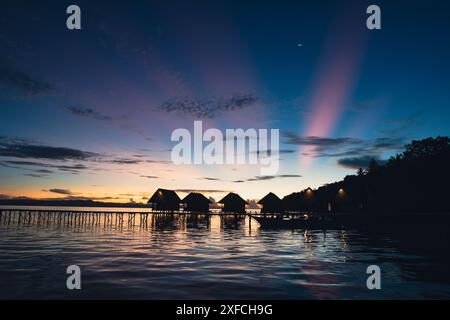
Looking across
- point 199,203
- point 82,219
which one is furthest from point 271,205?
point 82,219

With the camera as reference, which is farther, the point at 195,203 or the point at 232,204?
the point at 195,203

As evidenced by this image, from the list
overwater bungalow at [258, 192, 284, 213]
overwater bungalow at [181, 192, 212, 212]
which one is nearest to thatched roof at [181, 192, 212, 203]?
overwater bungalow at [181, 192, 212, 212]

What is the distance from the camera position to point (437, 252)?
2681cm

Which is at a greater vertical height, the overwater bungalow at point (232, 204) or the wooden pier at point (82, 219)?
the overwater bungalow at point (232, 204)

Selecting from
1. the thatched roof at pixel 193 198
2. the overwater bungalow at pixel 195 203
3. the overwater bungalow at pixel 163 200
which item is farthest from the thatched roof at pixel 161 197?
the overwater bungalow at pixel 195 203

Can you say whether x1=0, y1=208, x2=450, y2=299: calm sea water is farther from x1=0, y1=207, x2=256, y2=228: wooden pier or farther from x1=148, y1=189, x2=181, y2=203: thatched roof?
x1=148, y1=189, x2=181, y2=203: thatched roof

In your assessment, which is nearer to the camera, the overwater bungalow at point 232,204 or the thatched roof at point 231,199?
the overwater bungalow at point 232,204

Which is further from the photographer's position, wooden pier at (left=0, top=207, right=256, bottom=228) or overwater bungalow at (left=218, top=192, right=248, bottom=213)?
overwater bungalow at (left=218, top=192, right=248, bottom=213)

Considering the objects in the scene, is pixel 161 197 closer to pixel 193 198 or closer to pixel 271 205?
pixel 193 198

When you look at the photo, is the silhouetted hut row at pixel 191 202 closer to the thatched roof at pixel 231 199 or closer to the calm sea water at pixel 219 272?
the thatched roof at pixel 231 199

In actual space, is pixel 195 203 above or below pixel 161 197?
below

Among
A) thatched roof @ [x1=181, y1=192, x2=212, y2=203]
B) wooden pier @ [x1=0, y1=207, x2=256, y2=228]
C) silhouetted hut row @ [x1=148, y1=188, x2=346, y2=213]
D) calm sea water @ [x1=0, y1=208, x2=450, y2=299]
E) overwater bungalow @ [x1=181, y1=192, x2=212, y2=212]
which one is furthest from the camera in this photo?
thatched roof @ [x1=181, y1=192, x2=212, y2=203]

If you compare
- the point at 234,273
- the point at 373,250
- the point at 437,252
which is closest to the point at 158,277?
the point at 234,273

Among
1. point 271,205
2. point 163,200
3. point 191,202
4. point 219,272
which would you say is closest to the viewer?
point 219,272
